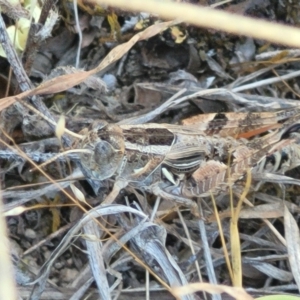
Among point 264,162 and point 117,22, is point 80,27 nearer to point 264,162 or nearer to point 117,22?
point 117,22

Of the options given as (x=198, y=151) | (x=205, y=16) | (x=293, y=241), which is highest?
(x=205, y=16)

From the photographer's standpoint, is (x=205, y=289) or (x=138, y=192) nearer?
(x=205, y=289)

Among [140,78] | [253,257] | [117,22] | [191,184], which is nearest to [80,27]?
[117,22]

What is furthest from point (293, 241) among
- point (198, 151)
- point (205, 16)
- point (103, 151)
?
point (205, 16)

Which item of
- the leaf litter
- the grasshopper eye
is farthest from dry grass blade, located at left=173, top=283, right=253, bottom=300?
the grasshopper eye

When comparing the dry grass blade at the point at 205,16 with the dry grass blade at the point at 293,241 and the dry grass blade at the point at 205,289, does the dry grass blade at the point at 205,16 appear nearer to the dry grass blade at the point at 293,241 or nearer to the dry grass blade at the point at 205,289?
the dry grass blade at the point at 205,289

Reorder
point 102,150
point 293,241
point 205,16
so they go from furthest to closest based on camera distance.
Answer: point 293,241
point 102,150
point 205,16

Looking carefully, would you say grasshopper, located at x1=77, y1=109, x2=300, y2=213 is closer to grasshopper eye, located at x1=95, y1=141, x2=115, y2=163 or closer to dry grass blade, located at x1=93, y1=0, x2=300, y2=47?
grasshopper eye, located at x1=95, y1=141, x2=115, y2=163

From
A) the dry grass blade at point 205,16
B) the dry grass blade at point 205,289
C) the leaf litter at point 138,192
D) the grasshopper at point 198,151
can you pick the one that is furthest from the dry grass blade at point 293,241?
the dry grass blade at point 205,16

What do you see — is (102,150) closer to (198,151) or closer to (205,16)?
(198,151)
